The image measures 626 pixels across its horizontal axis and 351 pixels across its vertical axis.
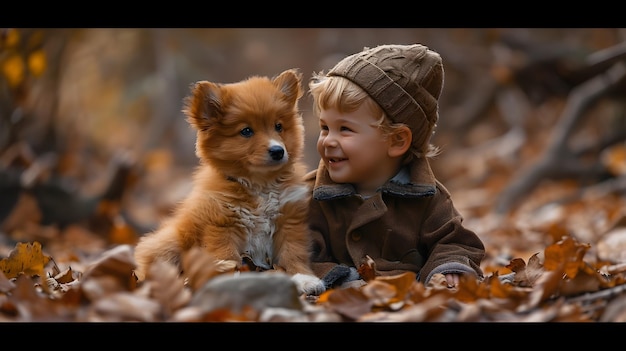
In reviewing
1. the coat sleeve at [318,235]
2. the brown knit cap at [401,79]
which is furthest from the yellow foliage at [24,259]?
the brown knit cap at [401,79]

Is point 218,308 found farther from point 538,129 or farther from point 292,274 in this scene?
point 538,129

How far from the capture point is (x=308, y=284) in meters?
3.99

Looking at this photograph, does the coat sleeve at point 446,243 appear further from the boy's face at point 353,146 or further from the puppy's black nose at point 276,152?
the puppy's black nose at point 276,152

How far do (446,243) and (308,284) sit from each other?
97 centimetres

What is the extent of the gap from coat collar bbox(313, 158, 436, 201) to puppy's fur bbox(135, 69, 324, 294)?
0.15 meters

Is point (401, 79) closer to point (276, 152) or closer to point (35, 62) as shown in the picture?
point (276, 152)

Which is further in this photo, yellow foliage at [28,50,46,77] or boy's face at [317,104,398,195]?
yellow foliage at [28,50,46,77]

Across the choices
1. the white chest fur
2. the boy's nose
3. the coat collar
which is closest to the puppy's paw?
the white chest fur

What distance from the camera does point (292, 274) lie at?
13.7 ft

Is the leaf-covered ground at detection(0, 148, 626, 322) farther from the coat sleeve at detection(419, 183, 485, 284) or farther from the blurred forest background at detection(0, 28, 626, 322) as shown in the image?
the blurred forest background at detection(0, 28, 626, 322)

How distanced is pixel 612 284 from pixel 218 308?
2005 millimetres

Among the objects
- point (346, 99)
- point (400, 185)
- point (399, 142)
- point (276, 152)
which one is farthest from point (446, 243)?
point (276, 152)

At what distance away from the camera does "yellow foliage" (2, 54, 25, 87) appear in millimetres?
7164

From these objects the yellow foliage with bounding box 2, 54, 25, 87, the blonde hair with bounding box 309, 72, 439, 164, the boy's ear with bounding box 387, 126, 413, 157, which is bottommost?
the boy's ear with bounding box 387, 126, 413, 157
